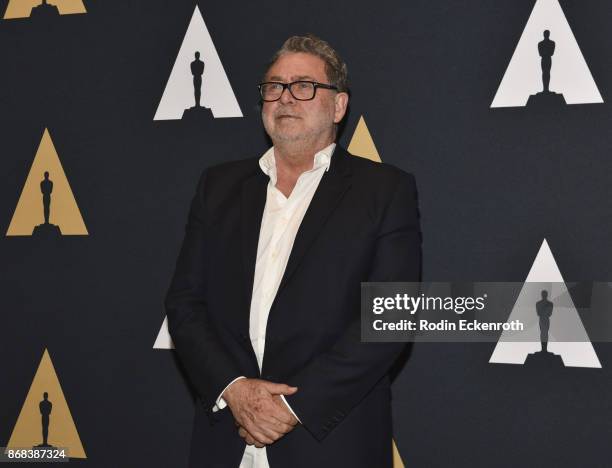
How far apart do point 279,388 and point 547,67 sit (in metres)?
1.49

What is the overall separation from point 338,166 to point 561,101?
915mm

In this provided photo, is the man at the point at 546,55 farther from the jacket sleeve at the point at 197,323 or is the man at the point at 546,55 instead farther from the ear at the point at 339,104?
the jacket sleeve at the point at 197,323

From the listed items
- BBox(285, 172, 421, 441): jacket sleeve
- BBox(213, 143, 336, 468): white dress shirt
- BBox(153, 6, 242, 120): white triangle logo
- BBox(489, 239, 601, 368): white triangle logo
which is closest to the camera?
BBox(285, 172, 421, 441): jacket sleeve

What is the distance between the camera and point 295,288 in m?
1.91

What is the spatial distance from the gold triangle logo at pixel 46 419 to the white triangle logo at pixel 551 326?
1728mm

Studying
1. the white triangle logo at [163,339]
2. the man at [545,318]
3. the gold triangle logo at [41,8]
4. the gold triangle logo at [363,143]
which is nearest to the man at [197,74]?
the gold triangle logo at [41,8]

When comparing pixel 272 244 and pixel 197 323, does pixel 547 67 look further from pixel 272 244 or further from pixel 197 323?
pixel 197 323

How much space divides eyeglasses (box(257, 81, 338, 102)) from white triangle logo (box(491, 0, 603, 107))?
0.78 metres

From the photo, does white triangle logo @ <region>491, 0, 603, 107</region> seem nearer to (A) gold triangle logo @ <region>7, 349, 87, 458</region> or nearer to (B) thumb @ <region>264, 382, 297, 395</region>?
(B) thumb @ <region>264, 382, 297, 395</region>

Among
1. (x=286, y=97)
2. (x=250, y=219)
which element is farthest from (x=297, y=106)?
(x=250, y=219)

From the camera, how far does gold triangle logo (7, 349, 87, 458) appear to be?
9.70 feet

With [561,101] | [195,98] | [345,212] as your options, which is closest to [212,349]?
[345,212]

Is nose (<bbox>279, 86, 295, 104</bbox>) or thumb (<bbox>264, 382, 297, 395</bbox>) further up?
nose (<bbox>279, 86, 295, 104</bbox>)

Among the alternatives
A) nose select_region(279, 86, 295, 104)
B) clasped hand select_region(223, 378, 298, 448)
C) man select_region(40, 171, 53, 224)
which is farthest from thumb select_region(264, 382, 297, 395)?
man select_region(40, 171, 53, 224)
